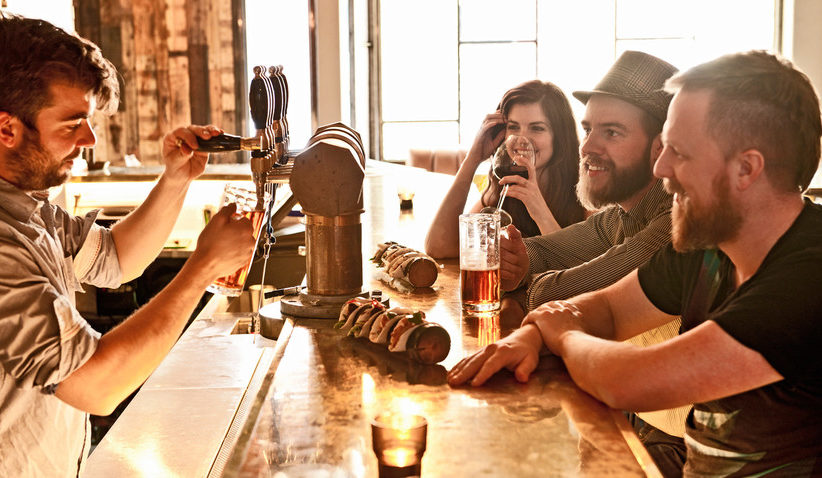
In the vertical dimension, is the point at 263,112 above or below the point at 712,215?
above

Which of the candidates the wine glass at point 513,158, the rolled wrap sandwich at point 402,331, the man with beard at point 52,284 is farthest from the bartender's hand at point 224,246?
the wine glass at point 513,158

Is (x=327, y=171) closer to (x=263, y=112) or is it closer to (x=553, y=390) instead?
(x=263, y=112)

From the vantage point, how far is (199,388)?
211 centimetres

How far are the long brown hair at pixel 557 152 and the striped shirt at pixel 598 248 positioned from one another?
0.69 metres

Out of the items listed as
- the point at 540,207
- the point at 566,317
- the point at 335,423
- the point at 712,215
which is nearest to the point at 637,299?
the point at 566,317

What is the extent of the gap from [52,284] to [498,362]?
2.55 ft

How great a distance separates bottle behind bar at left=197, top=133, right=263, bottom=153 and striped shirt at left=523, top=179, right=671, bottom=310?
0.72 metres

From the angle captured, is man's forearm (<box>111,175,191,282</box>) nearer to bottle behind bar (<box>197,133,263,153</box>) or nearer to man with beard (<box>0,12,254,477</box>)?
bottle behind bar (<box>197,133,263,153</box>)

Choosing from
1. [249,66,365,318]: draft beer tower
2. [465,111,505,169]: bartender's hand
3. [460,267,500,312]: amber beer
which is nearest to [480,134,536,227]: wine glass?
[465,111,505,169]: bartender's hand

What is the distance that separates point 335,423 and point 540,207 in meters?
1.67

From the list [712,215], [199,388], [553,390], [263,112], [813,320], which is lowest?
[199,388]

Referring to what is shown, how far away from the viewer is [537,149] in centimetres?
312

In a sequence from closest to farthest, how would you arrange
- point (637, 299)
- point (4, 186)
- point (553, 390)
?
1. point (553, 390)
2. point (4, 186)
3. point (637, 299)

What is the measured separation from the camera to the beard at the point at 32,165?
1546 mm
